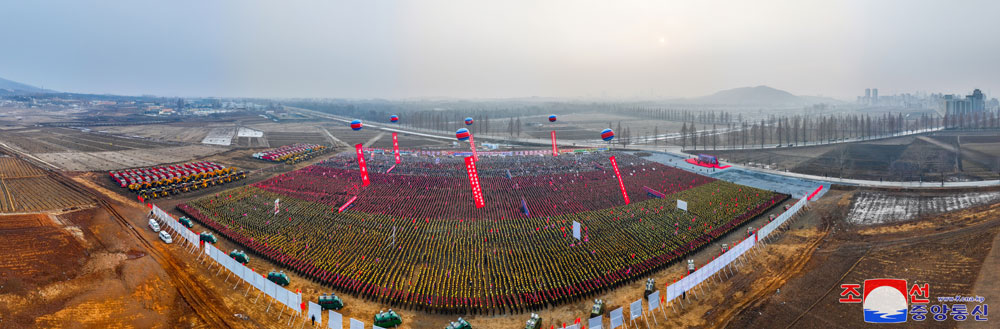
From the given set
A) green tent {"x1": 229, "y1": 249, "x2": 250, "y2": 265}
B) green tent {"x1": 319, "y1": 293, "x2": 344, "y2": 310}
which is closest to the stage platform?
green tent {"x1": 319, "y1": 293, "x2": 344, "y2": 310}

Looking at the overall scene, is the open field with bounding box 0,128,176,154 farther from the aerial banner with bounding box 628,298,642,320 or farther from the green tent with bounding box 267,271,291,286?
the aerial banner with bounding box 628,298,642,320

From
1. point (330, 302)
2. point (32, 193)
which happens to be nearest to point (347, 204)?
point (330, 302)

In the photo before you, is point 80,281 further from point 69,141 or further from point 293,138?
point 69,141

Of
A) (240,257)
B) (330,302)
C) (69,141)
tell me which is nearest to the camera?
(330,302)

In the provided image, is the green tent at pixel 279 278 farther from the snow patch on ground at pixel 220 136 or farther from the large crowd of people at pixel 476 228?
the snow patch on ground at pixel 220 136

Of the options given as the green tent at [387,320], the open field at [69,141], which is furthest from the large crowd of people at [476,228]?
the open field at [69,141]

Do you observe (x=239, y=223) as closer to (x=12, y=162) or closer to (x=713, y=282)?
(x=713, y=282)

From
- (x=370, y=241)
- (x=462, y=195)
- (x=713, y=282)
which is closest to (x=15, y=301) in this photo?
(x=370, y=241)
